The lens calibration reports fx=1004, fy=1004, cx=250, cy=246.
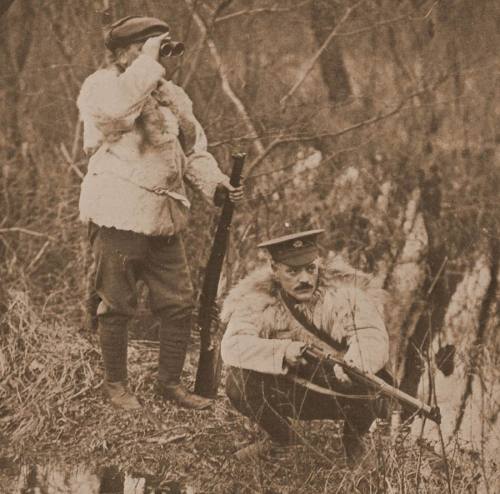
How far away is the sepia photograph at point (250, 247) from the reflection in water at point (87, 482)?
0.01m

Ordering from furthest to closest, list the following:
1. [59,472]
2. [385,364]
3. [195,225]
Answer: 1. [195,225]
2. [59,472]
3. [385,364]

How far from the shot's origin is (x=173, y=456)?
470cm

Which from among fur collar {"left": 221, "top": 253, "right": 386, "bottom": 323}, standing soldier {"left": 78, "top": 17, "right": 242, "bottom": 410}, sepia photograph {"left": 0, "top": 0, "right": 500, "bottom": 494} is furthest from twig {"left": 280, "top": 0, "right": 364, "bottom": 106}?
fur collar {"left": 221, "top": 253, "right": 386, "bottom": 323}

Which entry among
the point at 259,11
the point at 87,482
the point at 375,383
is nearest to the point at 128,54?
the point at 259,11

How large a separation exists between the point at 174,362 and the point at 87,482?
69 cm

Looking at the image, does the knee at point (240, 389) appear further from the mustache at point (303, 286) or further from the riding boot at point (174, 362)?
the mustache at point (303, 286)

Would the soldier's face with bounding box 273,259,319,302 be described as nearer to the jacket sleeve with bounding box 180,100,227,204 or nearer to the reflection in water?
the jacket sleeve with bounding box 180,100,227,204

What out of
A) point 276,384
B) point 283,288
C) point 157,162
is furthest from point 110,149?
point 276,384

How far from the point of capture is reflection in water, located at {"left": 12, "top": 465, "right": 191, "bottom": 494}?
4.63 metres

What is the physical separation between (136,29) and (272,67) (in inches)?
41.2

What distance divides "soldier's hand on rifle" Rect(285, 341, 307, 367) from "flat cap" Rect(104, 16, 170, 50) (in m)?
1.54

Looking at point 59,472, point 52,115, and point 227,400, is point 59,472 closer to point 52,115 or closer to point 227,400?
point 227,400

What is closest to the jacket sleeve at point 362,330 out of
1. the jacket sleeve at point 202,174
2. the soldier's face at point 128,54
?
the jacket sleeve at point 202,174

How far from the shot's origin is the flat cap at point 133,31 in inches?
180
